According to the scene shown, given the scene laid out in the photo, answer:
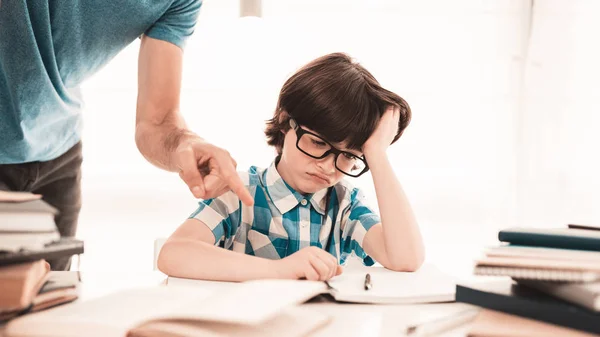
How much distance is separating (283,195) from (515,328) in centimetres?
91

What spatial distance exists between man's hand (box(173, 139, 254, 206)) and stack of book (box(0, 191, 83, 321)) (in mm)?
360

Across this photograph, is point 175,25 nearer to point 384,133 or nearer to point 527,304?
point 384,133

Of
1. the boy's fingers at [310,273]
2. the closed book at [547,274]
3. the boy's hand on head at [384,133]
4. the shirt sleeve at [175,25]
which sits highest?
the shirt sleeve at [175,25]

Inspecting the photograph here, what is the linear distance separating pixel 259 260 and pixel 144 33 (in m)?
0.82

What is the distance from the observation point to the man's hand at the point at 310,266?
41.3 inches

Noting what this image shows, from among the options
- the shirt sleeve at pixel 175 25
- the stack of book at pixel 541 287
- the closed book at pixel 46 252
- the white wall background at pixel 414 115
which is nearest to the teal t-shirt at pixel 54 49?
the shirt sleeve at pixel 175 25

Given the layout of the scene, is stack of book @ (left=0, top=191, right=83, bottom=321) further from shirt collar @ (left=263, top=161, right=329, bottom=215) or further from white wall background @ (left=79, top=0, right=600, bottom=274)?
white wall background @ (left=79, top=0, right=600, bottom=274)

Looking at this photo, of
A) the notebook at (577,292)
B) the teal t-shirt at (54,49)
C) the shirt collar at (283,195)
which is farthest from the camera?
the shirt collar at (283,195)

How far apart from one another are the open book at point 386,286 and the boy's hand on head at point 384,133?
369 millimetres

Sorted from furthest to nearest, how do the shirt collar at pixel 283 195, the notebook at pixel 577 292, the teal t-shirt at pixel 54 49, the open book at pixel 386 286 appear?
the shirt collar at pixel 283 195, the teal t-shirt at pixel 54 49, the open book at pixel 386 286, the notebook at pixel 577 292

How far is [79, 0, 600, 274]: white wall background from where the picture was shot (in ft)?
11.2

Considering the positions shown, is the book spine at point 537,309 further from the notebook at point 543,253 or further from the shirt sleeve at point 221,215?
the shirt sleeve at point 221,215

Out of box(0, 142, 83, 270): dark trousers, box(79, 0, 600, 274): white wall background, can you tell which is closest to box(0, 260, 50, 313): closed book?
box(0, 142, 83, 270): dark trousers

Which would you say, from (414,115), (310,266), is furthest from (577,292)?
(414,115)
